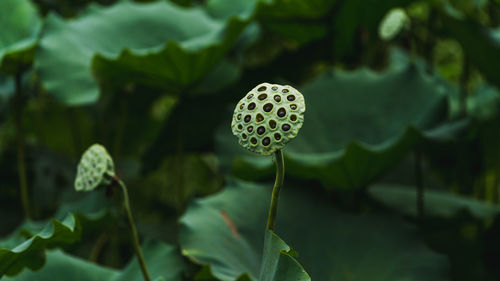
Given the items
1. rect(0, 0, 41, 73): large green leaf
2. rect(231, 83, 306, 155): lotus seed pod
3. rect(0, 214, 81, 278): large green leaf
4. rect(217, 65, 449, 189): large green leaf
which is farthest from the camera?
rect(0, 0, 41, 73): large green leaf

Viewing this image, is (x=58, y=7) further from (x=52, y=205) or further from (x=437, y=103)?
(x=437, y=103)

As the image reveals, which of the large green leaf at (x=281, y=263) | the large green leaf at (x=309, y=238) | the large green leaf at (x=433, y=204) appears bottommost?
the large green leaf at (x=433, y=204)

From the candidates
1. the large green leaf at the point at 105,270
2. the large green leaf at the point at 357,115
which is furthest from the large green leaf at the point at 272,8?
the large green leaf at the point at 105,270

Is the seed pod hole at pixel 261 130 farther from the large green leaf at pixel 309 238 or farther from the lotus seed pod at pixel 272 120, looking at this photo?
the large green leaf at pixel 309 238

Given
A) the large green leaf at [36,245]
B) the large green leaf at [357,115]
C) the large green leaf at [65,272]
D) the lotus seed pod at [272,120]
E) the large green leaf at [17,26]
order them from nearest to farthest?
the lotus seed pod at [272,120] → the large green leaf at [36,245] → the large green leaf at [65,272] → the large green leaf at [357,115] → the large green leaf at [17,26]

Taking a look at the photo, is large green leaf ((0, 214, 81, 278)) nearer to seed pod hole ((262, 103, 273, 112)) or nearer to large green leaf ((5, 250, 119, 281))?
large green leaf ((5, 250, 119, 281))

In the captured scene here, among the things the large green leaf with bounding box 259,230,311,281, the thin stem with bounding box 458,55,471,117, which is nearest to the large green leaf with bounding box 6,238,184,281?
the large green leaf with bounding box 259,230,311,281

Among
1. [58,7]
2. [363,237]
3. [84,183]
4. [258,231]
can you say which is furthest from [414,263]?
[58,7]
